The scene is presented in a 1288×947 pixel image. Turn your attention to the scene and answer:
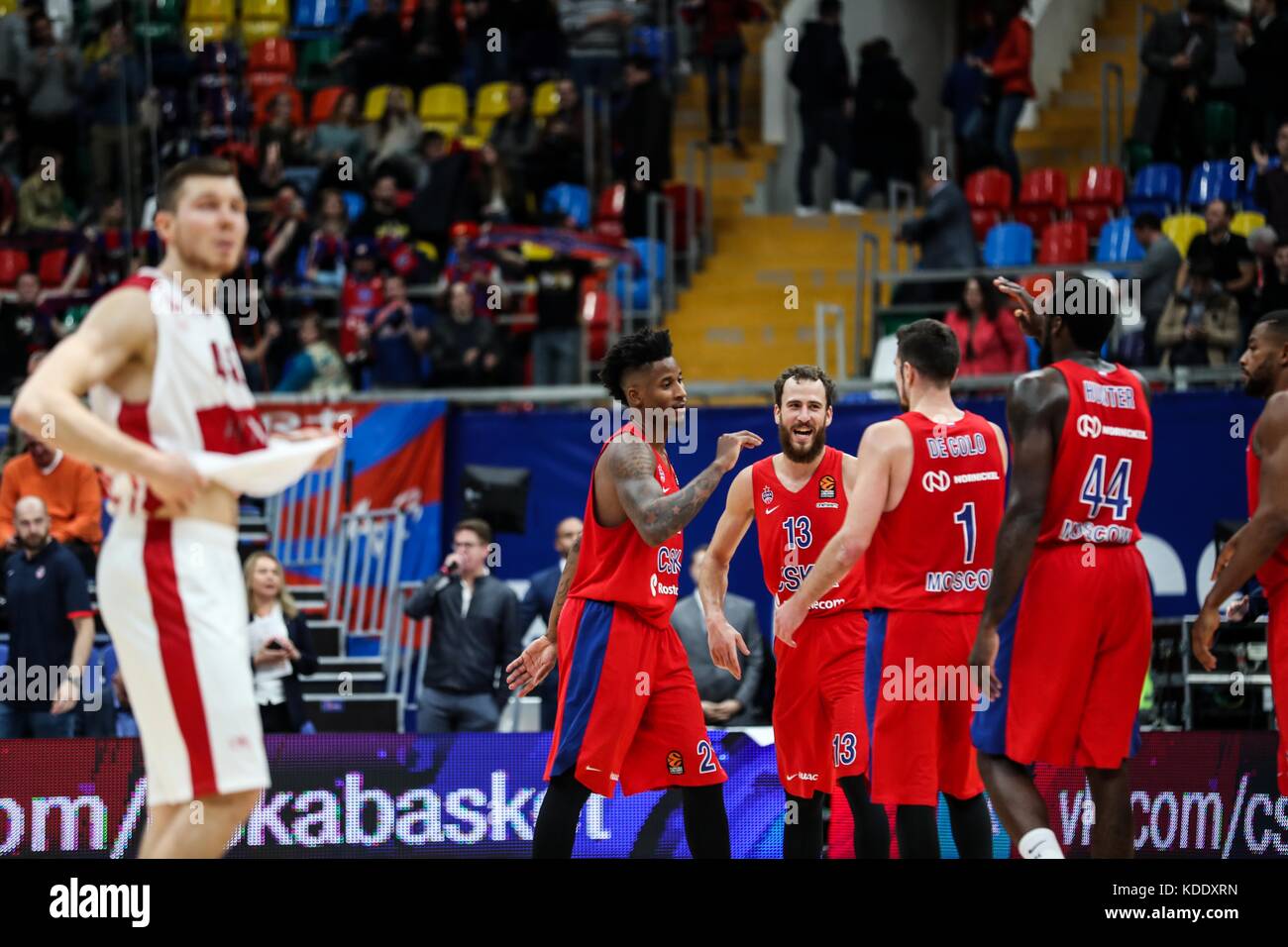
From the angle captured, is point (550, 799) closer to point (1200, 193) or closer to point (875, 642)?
point (875, 642)

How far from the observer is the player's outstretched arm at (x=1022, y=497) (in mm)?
6508

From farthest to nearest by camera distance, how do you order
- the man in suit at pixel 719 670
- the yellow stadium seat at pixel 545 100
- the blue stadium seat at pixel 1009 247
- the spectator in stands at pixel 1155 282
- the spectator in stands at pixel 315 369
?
the yellow stadium seat at pixel 545 100 < the blue stadium seat at pixel 1009 247 < the spectator in stands at pixel 315 369 < the spectator in stands at pixel 1155 282 < the man in suit at pixel 719 670

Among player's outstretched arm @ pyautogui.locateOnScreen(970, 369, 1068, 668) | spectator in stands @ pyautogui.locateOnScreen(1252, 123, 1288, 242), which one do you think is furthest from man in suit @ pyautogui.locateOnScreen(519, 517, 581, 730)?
spectator in stands @ pyautogui.locateOnScreen(1252, 123, 1288, 242)

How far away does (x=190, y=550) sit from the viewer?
5.33 meters

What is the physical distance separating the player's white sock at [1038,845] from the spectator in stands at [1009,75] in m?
10.9

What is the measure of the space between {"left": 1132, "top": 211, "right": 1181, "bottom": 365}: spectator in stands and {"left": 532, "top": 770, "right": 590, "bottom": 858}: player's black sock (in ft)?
24.7

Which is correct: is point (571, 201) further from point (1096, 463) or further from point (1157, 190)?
point (1096, 463)

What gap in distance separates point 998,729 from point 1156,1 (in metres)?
13.8

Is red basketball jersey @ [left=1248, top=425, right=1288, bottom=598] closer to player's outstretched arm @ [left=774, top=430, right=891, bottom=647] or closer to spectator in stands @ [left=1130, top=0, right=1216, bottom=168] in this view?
player's outstretched arm @ [left=774, top=430, right=891, bottom=647]

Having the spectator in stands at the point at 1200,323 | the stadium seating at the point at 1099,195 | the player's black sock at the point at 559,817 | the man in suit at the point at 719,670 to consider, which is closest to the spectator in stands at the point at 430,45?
the stadium seating at the point at 1099,195

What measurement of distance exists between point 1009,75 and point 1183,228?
99.7 inches

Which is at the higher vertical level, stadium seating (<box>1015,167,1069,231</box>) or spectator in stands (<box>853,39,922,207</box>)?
spectator in stands (<box>853,39,922,207</box>)

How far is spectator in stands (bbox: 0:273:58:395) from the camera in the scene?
14.9 m

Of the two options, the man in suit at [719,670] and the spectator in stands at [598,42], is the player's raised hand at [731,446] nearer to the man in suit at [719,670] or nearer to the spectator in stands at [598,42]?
the man in suit at [719,670]
